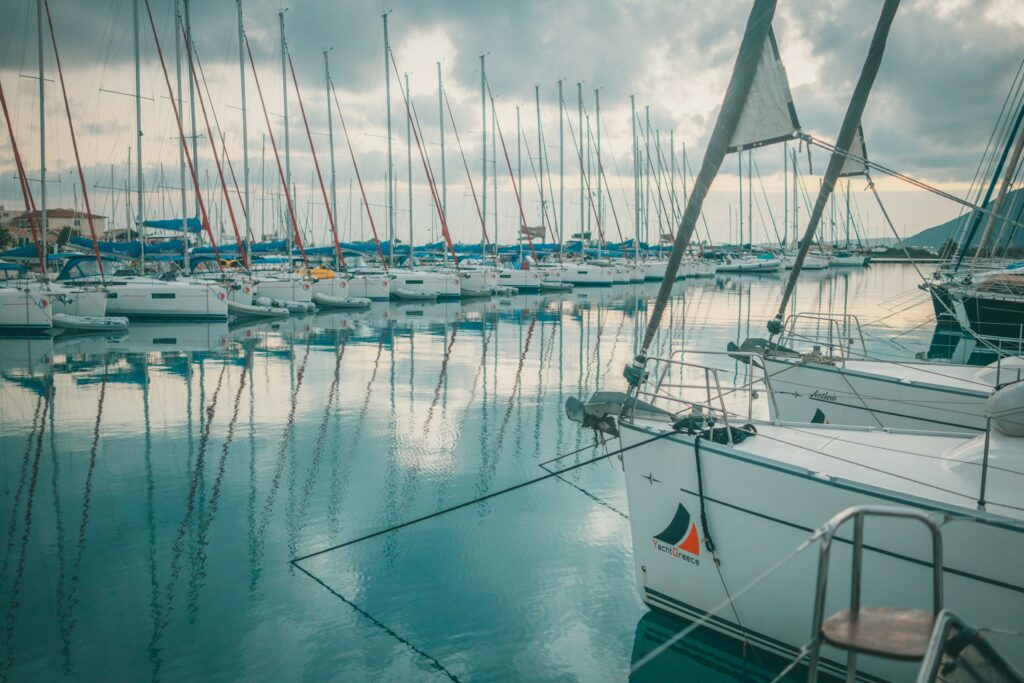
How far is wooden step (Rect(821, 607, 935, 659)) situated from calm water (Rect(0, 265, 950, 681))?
Result: 3160mm

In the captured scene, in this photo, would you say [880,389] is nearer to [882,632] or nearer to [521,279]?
[882,632]

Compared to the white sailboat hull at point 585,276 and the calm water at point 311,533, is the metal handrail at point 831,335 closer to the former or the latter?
the calm water at point 311,533

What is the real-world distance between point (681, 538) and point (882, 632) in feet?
11.2

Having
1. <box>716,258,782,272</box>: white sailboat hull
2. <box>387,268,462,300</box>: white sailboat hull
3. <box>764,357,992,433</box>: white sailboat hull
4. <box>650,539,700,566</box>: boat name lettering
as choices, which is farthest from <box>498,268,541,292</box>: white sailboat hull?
<box>650,539,700,566</box>: boat name lettering

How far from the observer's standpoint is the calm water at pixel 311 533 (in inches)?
271

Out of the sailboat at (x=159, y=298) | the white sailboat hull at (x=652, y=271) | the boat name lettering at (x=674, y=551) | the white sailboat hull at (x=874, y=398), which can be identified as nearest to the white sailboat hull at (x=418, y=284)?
the sailboat at (x=159, y=298)

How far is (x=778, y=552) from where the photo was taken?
6.36m

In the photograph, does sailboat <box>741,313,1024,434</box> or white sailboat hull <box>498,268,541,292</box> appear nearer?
sailboat <box>741,313,1024,434</box>

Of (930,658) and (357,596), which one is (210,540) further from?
(930,658)

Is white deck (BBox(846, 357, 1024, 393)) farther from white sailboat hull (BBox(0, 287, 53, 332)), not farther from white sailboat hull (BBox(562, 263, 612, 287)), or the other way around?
white sailboat hull (BBox(562, 263, 612, 287))

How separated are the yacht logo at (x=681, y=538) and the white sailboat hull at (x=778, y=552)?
1cm

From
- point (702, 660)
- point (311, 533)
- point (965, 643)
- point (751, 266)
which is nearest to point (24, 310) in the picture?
point (311, 533)

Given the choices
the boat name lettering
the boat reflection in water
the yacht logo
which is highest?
the yacht logo

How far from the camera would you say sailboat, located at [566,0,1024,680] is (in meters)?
5.50
